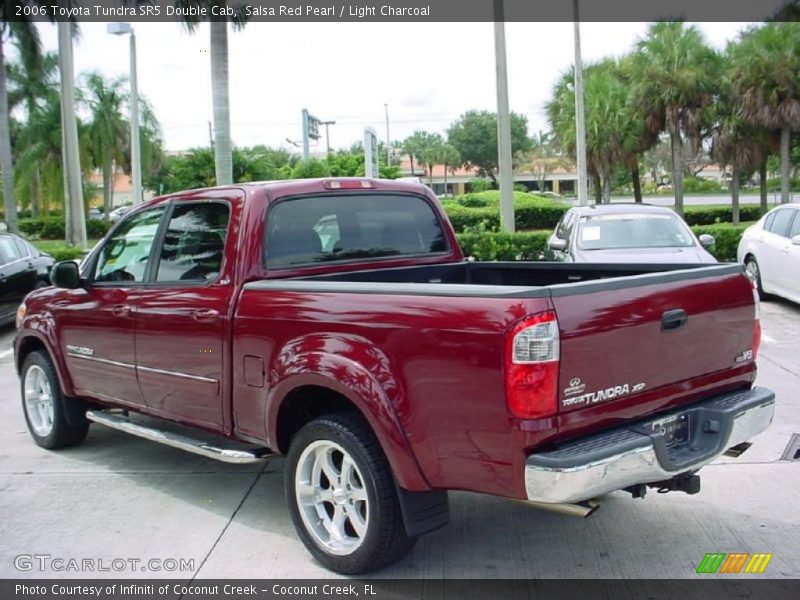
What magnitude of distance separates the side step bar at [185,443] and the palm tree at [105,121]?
131 feet

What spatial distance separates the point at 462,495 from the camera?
5.29 m

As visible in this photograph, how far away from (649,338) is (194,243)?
9.04 feet

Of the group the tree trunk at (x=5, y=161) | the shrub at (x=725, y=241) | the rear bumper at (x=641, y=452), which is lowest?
the rear bumper at (x=641, y=452)

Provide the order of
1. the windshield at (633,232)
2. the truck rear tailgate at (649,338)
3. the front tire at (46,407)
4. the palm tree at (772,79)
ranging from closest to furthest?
the truck rear tailgate at (649,338) < the front tire at (46,407) < the windshield at (633,232) < the palm tree at (772,79)

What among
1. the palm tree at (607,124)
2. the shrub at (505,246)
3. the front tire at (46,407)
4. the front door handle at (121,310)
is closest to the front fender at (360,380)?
the front door handle at (121,310)

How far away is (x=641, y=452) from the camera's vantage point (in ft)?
11.4

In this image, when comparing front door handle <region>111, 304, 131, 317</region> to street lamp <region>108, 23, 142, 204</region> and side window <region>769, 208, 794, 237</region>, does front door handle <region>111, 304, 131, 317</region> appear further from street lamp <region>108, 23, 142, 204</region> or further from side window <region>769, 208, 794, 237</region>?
street lamp <region>108, 23, 142, 204</region>

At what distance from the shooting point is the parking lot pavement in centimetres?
424

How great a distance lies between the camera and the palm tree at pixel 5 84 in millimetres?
24984

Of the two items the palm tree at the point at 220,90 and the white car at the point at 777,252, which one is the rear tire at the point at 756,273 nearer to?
the white car at the point at 777,252

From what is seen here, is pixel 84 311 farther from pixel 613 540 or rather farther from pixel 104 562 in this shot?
pixel 613 540

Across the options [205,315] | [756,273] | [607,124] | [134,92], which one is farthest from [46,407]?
[607,124]

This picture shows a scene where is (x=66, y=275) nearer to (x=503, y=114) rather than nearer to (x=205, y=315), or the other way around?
(x=205, y=315)

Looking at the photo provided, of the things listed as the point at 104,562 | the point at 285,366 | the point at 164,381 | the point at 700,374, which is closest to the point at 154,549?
the point at 104,562
